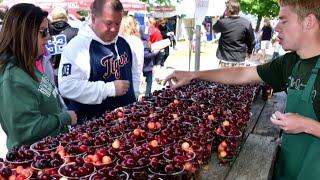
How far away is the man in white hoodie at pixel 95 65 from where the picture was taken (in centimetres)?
385

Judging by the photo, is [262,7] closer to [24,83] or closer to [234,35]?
[234,35]

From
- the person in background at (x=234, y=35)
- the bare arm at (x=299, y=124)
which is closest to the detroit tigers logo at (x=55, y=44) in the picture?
the person in background at (x=234, y=35)

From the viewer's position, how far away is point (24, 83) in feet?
9.62

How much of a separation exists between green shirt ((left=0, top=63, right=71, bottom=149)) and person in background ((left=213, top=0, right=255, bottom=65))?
19.5ft

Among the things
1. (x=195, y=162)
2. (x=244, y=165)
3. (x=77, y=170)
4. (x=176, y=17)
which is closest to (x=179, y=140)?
(x=195, y=162)

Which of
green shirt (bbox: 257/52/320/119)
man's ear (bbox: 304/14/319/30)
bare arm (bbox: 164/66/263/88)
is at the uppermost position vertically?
man's ear (bbox: 304/14/319/30)

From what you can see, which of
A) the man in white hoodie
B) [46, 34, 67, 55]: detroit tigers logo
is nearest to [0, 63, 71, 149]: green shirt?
the man in white hoodie

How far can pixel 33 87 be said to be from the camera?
2.97 metres

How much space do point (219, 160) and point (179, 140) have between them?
352mm

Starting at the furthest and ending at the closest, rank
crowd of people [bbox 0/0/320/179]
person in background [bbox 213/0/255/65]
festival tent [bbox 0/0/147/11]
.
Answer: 1. festival tent [bbox 0/0/147/11]
2. person in background [bbox 213/0/255/65]
3. crowd of people [bbox 0/0/320/179]

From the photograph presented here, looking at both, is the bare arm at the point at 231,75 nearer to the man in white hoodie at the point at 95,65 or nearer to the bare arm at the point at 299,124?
the man in white hoodie at the point at 95,65

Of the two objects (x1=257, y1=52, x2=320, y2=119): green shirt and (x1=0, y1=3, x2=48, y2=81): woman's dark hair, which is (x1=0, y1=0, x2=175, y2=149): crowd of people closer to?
(x1=0, y1=3, x2=48, y2=81): woman's dark hair

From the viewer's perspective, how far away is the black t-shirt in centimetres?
844

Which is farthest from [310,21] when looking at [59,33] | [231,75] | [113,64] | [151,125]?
[59,33]
